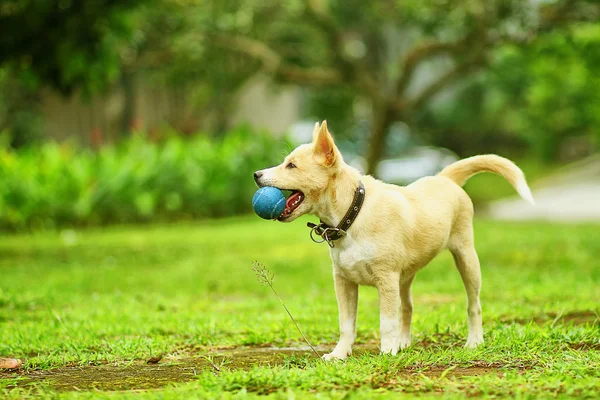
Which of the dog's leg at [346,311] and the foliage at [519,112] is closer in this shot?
the dog's leg at [346,311]

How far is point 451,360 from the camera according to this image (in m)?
4.84

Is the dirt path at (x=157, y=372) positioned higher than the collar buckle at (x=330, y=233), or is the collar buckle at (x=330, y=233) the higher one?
the collar buckle at (x=330, y=233)

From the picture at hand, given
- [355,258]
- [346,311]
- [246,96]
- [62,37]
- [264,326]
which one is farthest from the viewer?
[246,96]

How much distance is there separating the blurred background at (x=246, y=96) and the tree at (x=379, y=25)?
5 cm

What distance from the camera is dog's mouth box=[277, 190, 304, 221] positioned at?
200 inches

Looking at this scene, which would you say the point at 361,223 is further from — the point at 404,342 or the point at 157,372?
the point at 157,372

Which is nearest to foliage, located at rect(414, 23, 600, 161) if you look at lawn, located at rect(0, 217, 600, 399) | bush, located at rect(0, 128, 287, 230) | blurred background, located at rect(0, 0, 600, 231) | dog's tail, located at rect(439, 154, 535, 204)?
blurred background, located at rect(0, 0, 600, 231)

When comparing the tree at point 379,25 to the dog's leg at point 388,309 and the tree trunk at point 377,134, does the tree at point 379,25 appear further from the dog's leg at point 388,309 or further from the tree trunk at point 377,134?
the dog's leg at point 388,309

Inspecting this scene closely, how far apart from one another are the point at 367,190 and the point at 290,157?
49 cm

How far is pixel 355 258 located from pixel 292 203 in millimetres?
460

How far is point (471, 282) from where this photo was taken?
18.7ft

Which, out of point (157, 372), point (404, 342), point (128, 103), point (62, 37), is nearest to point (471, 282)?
point (404, 342)

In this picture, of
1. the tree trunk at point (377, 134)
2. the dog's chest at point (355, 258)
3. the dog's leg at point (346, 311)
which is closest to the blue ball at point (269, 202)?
the dog's chest at point (355, 258)

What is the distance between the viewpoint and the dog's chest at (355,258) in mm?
5059
